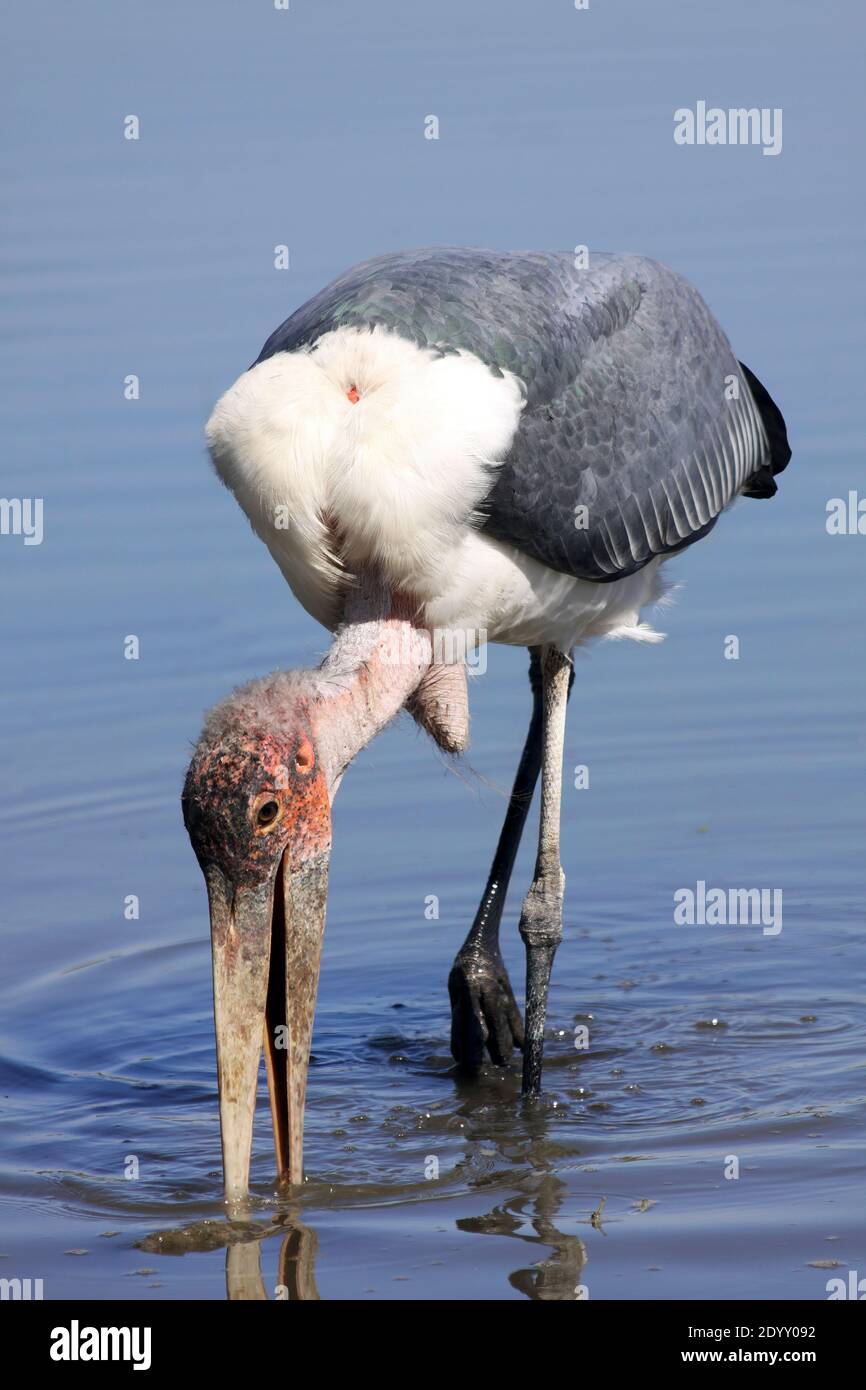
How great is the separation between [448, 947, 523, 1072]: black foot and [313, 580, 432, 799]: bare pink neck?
49.2 inches

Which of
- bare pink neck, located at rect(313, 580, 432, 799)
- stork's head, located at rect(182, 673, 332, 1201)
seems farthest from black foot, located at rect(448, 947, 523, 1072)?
stork's head, located at rect(182, 673, 332, 1201)

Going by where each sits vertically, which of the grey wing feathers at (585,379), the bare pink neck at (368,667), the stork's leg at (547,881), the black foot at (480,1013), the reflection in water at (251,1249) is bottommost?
the reflection in water at (251,1249)

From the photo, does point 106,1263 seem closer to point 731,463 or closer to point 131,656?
point 731,463

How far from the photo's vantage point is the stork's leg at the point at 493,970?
24.8 ft

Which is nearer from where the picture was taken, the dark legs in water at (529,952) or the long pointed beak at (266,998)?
the long pointed beak at (266,998)

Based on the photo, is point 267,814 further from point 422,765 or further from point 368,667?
point 422,765

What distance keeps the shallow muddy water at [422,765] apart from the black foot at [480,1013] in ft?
0.37

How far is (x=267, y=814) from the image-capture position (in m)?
5.92

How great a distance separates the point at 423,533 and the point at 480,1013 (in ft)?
6.26

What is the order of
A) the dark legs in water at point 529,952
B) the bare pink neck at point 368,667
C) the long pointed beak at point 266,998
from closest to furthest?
the long pointed beak at point 266,998
the bare pink neck at point 368,667
the dark legs in water at point 529,952

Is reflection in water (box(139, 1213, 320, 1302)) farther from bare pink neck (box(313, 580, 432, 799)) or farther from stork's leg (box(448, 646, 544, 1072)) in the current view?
stork's leg (box(448, 646, 544, 1072))

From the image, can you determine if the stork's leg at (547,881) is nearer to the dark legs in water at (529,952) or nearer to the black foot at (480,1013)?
the dark legs in water at (529,952)

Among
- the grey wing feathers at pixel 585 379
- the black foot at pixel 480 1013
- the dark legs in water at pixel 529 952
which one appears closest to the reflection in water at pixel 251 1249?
the dark legs in water at pixel 529 952

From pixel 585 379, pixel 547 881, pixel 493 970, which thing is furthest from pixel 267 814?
pixel 493 970
